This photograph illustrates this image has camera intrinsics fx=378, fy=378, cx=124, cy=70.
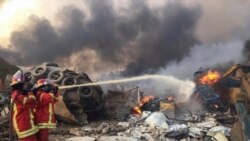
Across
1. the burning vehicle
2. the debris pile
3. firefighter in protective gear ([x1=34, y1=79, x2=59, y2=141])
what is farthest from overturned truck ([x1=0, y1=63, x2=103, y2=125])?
firefighter in protective gear ([x1=34, y1=79, x2=59, y2=141])

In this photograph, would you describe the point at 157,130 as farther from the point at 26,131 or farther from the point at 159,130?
the point at 26,131

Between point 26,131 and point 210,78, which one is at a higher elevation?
point 210,78

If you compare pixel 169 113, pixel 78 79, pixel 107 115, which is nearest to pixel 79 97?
pixel 78 79

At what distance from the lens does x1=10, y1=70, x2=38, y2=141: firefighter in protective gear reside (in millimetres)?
6246

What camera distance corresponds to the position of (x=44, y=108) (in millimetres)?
6781

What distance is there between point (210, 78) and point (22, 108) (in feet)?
34.5

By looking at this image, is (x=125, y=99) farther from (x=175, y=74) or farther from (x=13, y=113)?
(x=175, y=74)

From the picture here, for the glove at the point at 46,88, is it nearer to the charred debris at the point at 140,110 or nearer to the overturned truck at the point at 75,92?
the charred debris at the point at 140,110

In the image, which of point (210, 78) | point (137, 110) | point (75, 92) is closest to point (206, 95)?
point (210, 78)

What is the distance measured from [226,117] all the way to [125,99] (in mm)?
5392

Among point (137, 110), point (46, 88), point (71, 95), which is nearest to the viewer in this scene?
point (46, 88)

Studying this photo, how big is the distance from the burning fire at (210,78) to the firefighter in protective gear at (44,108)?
9.14m

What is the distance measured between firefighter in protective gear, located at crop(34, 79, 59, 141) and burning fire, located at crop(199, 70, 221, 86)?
30.0 ft

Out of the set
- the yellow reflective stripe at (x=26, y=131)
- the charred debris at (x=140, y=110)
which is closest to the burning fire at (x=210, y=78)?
the charred debris at (x=140, y=110)
